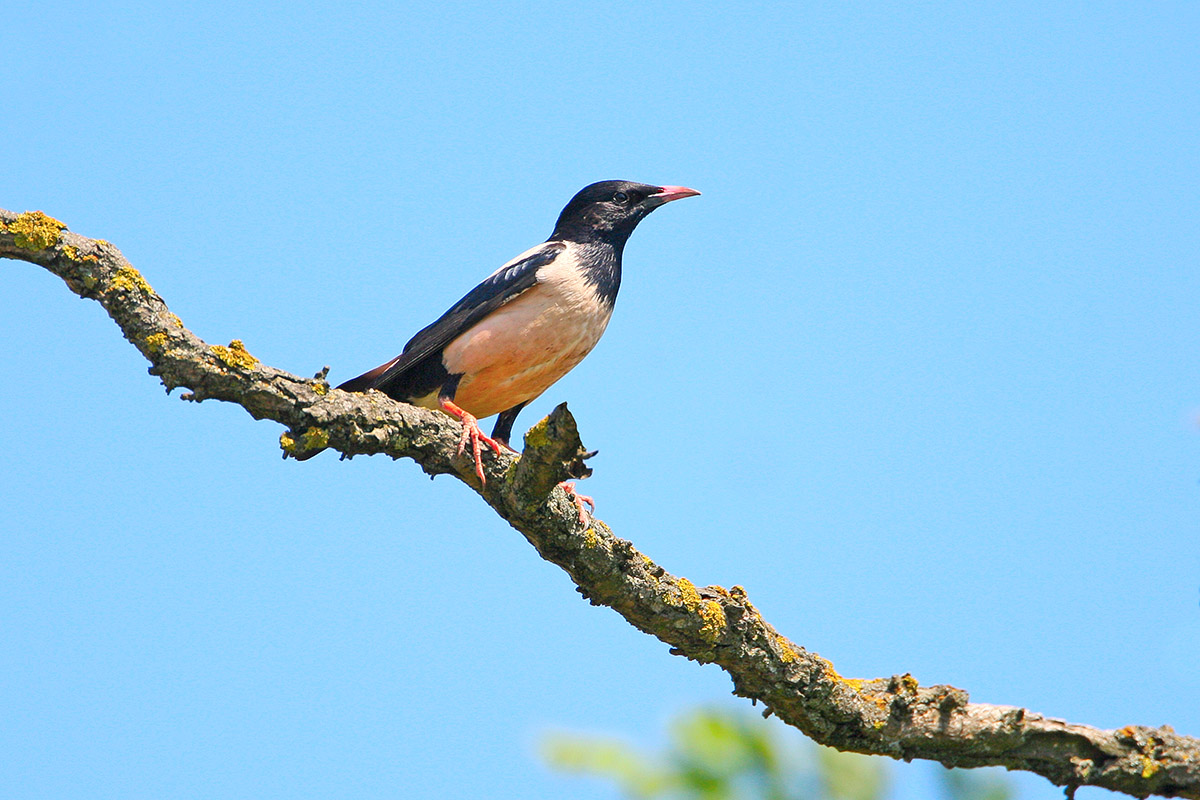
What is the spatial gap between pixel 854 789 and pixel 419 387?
350 cm

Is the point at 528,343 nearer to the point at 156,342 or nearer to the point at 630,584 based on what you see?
the point at 630,584

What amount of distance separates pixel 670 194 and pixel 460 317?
83.6 inches

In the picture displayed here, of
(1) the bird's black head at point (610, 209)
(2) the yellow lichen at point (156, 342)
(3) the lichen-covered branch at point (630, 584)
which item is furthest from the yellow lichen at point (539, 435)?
(1) the bird's black head at point (610, 209)

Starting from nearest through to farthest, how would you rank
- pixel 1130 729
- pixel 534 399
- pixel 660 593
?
pixel 1130 729 < pixel 660 593 < pixel 534 399

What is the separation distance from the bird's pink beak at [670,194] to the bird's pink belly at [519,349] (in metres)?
1.45

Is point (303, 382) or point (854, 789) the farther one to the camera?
point (854, 789)

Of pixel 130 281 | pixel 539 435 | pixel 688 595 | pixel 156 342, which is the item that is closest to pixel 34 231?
pixel 130 281

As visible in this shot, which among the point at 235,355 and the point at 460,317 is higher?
the point at 460,317

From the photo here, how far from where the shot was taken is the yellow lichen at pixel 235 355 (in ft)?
13.9

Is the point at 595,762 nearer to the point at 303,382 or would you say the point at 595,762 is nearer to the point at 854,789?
the point at 854,789

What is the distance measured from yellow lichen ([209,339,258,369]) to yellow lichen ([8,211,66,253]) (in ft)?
2.76

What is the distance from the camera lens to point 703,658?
187 inches

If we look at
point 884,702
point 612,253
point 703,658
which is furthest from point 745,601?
point 612,253

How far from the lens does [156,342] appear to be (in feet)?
13.9
